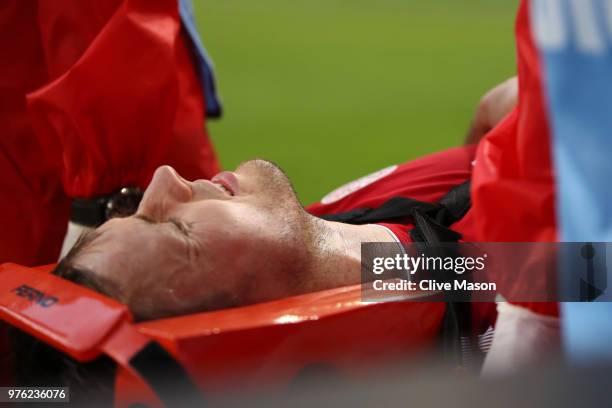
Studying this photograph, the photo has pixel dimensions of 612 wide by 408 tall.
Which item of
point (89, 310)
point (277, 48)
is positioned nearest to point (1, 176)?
point (89, 310)

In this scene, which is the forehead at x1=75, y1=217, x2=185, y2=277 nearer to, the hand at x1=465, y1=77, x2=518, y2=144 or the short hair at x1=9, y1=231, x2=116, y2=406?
the short hair at x1=9, y1=231, x2=116, y2=406

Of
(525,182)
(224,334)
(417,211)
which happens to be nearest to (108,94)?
(417,211)

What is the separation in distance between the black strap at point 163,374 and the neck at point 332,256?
293 mm

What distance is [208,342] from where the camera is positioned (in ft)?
3.20

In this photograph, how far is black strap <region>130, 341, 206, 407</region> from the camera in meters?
0.94

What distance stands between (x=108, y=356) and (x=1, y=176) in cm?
82

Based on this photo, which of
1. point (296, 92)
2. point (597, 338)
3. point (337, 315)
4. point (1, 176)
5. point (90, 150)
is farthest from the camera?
point (296, 92)

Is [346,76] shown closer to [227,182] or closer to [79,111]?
[79,111]

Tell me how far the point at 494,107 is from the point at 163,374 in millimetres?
1124

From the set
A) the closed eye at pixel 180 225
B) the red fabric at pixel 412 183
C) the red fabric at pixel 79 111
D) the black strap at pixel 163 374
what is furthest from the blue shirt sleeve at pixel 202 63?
the black strap at pixel 163 374

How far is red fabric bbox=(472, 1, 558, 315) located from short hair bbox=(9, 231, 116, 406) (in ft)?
1.67

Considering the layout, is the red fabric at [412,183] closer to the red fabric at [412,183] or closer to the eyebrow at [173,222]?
the red fabric at [412,183]

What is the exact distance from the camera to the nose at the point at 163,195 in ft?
4.01

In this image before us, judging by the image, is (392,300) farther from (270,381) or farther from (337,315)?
(270,381)
